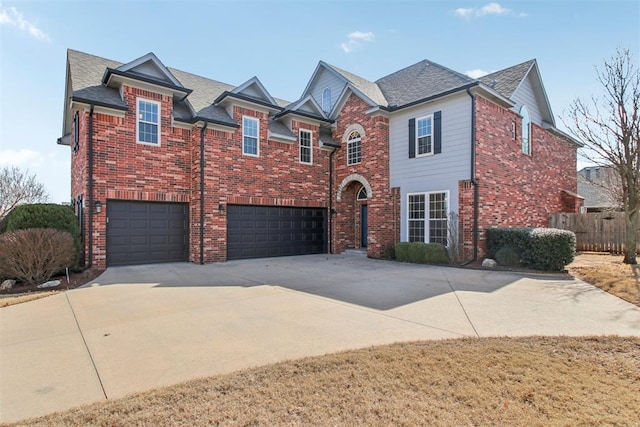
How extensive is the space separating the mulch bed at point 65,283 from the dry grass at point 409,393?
7.14m

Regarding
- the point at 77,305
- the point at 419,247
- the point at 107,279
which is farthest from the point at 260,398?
the point at 419,247

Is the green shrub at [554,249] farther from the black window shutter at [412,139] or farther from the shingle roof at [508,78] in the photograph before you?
the shingle roof at [508,78]

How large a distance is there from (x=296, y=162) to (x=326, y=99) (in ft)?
16.3

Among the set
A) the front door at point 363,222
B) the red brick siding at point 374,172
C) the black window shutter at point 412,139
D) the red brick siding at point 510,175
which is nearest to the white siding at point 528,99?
the red brick siding at point 510,175

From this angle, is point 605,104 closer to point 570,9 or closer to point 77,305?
point 570,9

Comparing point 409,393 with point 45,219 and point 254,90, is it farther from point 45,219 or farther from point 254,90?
point 254,90

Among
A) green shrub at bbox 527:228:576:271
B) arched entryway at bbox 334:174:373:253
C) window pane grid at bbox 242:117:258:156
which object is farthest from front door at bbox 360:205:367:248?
green shrub at bbox 527:228:576:271

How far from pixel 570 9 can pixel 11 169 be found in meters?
37.3

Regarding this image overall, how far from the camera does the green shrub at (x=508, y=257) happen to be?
11070 mm

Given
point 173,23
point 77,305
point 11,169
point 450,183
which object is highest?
point 173,23

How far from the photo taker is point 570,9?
9711 millimetres

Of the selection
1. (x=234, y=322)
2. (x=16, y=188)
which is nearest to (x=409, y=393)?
(x=234, y=322)

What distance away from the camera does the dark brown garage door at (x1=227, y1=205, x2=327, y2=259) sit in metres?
13.6

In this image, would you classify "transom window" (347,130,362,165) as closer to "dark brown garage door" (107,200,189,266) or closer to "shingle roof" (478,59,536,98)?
"shingle roof" (478,59,536,98)
